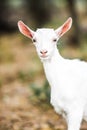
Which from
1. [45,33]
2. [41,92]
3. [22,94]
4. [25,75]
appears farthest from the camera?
[25,75]

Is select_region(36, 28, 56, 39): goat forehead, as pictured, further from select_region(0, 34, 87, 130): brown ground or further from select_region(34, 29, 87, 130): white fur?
select_region(0, 34, 87, 130): brown ground

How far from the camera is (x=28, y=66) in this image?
42.6ft

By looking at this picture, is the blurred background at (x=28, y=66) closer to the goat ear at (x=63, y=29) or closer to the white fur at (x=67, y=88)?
the white fur at (x=67, y=88)

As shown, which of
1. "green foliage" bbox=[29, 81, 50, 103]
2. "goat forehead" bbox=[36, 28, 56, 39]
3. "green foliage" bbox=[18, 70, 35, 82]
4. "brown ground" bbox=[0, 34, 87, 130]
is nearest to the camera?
"goat forehead" bbox=[36, 28, 56, 39]

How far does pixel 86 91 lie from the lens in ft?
18.5

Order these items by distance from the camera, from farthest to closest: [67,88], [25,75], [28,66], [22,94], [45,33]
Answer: [28,66] → [25,75] → [22,94] → [67,88] → [45,33]

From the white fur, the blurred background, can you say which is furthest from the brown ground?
the white fur

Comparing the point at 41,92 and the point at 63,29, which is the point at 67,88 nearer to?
the point at 63,29

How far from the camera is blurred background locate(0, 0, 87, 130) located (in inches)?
314

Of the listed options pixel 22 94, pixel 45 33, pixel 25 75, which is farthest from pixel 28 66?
pixel 45 33

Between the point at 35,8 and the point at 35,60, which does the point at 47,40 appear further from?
the point at 35,8

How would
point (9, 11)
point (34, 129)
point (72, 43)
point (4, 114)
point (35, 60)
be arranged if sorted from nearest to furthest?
1. point (34, 129)
2. point (4, 114)
3. point (35, 60)
4. point (72, 43)
5. point (9, 11)

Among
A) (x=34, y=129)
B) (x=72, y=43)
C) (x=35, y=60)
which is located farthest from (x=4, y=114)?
(x=72, y=43)

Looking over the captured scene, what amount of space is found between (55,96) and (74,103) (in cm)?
23
